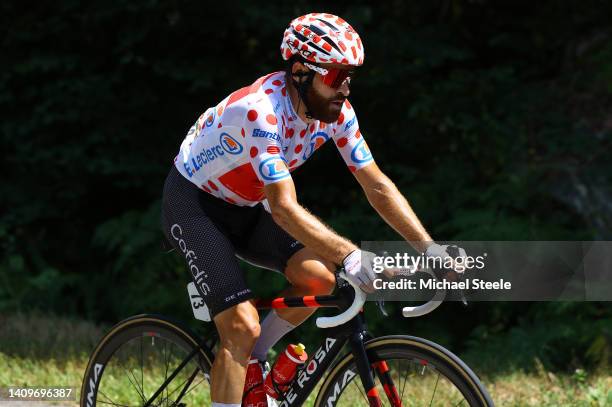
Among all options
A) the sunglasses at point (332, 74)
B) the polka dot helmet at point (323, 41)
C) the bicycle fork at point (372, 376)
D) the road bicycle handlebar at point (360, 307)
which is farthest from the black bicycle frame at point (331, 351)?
the polka dot helmet at point (323, 41)

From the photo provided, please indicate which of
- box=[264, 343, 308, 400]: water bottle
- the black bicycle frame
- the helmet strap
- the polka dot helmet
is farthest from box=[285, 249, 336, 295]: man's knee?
the polka dot helmet

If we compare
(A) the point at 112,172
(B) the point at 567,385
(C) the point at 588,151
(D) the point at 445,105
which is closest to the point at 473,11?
(D) the point at 445,105

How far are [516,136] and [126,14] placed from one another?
4.48 m

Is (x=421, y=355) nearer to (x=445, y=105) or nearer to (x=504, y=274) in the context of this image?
(x=504, y=274)

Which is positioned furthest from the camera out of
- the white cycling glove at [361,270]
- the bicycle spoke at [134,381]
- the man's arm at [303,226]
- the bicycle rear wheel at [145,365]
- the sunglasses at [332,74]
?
the bicycle spoke at [134,381]

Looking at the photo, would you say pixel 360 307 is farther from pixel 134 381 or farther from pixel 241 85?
pixel 241 85

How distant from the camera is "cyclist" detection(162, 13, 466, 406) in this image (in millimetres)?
4172

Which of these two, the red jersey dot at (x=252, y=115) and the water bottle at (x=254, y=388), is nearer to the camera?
the red jersey dot at (x=252, y=115)

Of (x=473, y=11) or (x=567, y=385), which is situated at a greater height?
(x=473, y=11)

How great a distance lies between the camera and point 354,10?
32.0ft

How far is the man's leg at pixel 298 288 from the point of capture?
4555 millimetres

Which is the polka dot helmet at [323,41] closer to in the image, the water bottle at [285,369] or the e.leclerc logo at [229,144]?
the e.leclerc logo at [229,144]

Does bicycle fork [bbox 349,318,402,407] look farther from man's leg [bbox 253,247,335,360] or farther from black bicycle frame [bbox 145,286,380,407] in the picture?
man's leg [bbox 253,247,335,360]

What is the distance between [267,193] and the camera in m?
4.15
